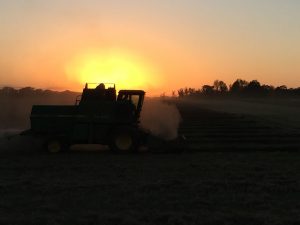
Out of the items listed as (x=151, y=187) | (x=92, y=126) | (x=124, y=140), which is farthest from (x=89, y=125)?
(x=151, y=187)

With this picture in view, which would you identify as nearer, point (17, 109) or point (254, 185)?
point (254, 185)

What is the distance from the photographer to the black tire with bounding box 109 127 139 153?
63.3 ft

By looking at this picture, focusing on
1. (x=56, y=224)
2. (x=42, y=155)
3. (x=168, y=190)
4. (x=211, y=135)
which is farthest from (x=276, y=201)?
(x=211, y=135)

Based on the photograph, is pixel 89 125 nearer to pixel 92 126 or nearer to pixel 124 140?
pixel 92 126

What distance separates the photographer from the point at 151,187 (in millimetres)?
12258

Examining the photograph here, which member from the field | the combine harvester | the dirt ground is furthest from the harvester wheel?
the dirt ground

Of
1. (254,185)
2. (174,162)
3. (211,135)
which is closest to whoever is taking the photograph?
(254,185)

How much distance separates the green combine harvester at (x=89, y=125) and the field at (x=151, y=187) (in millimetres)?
601

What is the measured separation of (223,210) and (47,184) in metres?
4.67

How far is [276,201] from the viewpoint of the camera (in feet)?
35.8

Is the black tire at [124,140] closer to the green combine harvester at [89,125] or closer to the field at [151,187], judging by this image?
the green combine harvester at [89,125]

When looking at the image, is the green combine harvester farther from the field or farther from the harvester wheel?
the field

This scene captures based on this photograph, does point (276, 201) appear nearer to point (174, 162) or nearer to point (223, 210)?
point (223, 210)

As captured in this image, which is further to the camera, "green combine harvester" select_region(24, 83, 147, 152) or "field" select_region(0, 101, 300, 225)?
"green combine harvester" select_region(24, 83, 147, 152)
